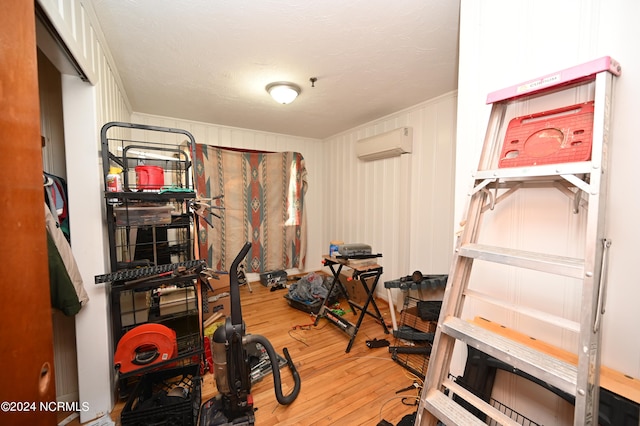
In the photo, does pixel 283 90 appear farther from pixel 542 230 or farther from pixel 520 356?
pixel 520 356

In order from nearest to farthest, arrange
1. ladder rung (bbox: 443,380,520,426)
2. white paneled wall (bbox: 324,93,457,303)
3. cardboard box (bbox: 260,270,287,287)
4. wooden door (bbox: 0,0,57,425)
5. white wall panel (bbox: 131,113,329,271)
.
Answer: wooden door (bbox: 0,0,57,425) < ladder rung (bbox: 443,380,520,426) < white paneled wall (bbox: 324,93,457,303) < white wall panel (bbox: 131,113,329,271) < cardboard box (bbox: 260,270,287,287)

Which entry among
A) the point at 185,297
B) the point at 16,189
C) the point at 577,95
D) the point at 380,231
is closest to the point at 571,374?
the point at 577,95

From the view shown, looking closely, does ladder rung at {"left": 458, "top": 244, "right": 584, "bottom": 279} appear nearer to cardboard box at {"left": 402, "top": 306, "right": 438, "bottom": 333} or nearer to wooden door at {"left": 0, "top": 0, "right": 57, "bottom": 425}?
wooden door at {"left": 0, "top": 0, "right": 57, "bottom": 425}

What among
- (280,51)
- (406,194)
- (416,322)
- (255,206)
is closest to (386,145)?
(406,194)

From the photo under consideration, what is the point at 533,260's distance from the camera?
2.56ft

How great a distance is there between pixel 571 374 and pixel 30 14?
163cm

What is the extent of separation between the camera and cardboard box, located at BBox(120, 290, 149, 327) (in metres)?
1.72

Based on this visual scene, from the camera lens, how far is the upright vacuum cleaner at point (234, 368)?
4.25ft

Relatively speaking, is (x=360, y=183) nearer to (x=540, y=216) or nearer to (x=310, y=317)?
(x=310, y=317)

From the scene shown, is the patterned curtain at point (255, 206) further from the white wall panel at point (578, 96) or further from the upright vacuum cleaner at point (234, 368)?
the white wall panel at point (578, 96)

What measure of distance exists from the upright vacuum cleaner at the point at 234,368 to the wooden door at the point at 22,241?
2.56 ft

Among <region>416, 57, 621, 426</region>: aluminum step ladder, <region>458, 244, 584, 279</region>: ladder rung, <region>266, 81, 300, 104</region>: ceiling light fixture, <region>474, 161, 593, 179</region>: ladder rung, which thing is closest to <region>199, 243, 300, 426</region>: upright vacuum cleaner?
<region>416, 57, 621, 426</region>: aluminum step ladder

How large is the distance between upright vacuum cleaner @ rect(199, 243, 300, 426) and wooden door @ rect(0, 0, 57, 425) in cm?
78

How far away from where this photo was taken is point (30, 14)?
53 centimetres
